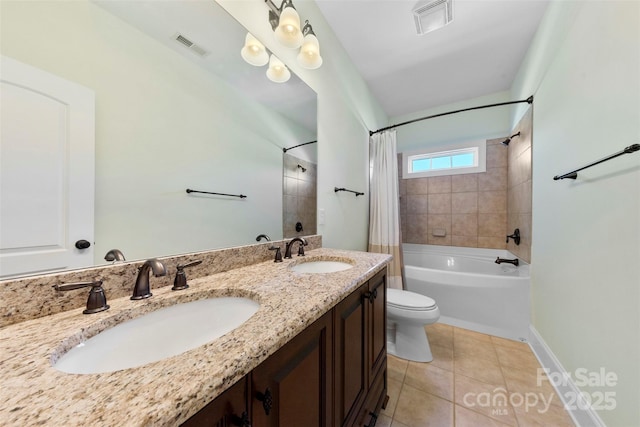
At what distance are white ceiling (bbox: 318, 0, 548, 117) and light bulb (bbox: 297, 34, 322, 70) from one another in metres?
0.46

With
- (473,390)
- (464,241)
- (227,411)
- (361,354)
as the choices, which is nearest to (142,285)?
(227,411)

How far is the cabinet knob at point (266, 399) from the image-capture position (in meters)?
0.47

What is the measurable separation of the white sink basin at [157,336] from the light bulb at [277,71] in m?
1.21

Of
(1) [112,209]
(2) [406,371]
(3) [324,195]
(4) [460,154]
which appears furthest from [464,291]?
(1) [112,209]

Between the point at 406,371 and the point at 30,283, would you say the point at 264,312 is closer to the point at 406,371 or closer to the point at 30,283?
the point at 30,283

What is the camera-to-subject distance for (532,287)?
6.14ft

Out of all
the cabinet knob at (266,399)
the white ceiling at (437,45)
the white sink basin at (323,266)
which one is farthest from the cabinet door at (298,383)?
the white ceiling at (437,45)

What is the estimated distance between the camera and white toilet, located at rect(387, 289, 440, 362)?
1.63 meters

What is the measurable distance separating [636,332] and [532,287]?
1.19 metres

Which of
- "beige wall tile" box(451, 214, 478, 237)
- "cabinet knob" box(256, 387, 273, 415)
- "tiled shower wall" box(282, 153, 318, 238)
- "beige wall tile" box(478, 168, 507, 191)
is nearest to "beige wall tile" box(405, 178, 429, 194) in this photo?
"beige wall tile" box(451, 214, 478, 237)

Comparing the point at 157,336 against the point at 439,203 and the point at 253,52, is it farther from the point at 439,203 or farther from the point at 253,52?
the point at 439,203

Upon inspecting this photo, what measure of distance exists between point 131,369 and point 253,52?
1.37m

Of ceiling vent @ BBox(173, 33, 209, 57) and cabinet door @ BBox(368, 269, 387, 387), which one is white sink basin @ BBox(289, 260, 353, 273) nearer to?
cabinet door @ BBox(368, 269, 387, 387)

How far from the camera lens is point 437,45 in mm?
2010
